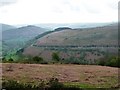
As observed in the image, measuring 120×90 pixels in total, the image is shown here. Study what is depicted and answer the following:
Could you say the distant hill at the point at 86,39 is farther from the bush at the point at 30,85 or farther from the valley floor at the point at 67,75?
the bush at the point at 30,85

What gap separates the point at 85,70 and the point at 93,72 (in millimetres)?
1098

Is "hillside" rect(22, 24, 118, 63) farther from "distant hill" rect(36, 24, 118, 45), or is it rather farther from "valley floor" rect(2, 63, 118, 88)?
"valley floor" rect(2, 63, 118, 88)

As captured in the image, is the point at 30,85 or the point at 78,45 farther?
the point at 78,45

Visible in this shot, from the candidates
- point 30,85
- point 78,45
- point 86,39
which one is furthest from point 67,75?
point 86,39

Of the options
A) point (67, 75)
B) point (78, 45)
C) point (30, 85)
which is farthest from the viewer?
point (78, 45)

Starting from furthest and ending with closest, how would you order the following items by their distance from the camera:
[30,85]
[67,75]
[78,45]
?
[78,45] → [67,75] → [30,85]

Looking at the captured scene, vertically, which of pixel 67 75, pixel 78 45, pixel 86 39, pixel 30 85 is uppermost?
pixel 86 39

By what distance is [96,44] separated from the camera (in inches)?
3733

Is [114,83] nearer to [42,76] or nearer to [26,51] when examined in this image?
[42,76]

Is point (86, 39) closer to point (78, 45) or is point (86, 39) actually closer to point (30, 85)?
point (78, 45)

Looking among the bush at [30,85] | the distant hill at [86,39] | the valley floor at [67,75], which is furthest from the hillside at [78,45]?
the bush at [30,85]

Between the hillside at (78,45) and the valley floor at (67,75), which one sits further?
the hillside at (78,45)

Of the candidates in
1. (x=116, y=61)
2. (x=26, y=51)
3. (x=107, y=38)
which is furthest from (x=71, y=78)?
(x=107, y=38)

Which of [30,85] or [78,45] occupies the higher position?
[78,45]
